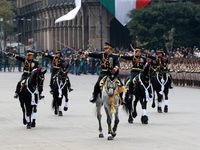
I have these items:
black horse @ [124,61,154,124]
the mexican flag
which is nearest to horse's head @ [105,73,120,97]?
black horse @ [124,61,154,124]

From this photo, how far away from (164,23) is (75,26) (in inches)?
1078

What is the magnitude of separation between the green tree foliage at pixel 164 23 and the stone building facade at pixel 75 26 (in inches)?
341

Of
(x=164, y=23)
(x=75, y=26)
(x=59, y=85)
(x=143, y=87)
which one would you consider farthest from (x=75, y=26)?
(x=143, y=87)

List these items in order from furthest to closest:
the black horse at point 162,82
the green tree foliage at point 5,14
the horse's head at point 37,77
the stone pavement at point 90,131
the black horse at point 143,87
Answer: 1. the green tree foliage at point 5,14
2. the black horse at point 162,82
3. the black horse at point 143,87
4. the horse's head at point 37,77
5. the stone pavement at point 90,131

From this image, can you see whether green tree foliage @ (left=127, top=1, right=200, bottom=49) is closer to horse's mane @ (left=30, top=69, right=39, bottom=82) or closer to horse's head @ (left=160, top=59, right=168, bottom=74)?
horse's head @ (left=160, top=59, right=168, bottom=74)

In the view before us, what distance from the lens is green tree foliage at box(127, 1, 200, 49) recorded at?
51406mm

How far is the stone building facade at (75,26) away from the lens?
6638 cm

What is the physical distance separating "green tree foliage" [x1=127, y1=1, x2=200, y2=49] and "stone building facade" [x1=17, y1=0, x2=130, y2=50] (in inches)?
341

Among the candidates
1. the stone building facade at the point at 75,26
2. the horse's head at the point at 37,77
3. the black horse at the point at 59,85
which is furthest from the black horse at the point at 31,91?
the stone building facade at the point at 75,26

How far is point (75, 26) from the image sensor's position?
254 feet

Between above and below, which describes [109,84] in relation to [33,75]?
below

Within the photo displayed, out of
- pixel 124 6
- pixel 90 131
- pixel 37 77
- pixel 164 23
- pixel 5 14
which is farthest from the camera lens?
pixel 5 14

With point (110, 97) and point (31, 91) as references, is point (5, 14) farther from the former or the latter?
point (110, 97)

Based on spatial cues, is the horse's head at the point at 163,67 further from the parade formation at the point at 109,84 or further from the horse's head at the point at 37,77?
the horse's head at the point at 37,77
